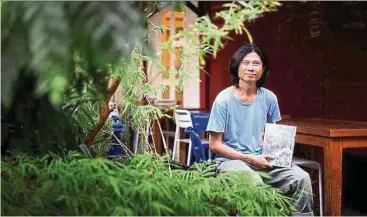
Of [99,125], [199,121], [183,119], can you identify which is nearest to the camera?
[99,125]

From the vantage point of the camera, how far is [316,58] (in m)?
5.64

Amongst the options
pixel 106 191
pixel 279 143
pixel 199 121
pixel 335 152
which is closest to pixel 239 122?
pixel 279 143

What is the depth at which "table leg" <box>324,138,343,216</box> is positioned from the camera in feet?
10.6

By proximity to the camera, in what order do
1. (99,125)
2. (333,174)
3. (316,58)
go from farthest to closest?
(316,58)
(333,174)
(99,125)

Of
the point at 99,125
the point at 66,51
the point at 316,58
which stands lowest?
the point at 99,125

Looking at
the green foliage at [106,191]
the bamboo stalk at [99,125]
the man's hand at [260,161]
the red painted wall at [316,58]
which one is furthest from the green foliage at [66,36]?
the red painted wall at [316,58]

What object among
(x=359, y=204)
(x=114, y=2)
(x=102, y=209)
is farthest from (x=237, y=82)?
(x=359, y=204)

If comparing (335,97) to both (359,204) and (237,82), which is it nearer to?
(359,204)

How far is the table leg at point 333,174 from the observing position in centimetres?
323

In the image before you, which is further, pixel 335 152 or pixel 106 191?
pixel 335 152

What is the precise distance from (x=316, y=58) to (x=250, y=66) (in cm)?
316

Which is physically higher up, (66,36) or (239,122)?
(66,36)

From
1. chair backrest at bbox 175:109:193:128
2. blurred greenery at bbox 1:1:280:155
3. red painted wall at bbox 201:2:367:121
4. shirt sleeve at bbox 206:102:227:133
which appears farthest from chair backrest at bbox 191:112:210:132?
blurred greenery at bbox 1:1:280:155

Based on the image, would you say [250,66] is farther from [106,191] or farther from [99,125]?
[106,191]
